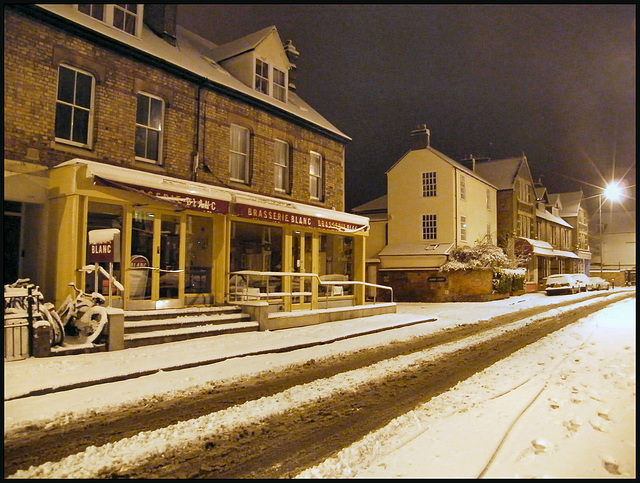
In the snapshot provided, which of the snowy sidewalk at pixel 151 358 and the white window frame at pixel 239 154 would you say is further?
the white window frame at pixel 239 154

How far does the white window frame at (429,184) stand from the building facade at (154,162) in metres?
12.1

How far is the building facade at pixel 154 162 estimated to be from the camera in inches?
357

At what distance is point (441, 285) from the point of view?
2459cm

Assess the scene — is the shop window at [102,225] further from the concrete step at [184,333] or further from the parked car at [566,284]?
the parked car at [566,284]

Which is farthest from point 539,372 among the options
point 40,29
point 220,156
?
point 220,156

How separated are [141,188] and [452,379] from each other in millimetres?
7046

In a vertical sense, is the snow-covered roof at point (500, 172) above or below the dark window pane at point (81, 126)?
above

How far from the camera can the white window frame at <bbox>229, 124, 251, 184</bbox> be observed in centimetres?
1373

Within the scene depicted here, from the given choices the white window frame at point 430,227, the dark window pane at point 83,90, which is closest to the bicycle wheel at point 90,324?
the dark window pane at point 83,90

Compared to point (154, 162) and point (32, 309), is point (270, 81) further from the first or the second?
point (32, 309)

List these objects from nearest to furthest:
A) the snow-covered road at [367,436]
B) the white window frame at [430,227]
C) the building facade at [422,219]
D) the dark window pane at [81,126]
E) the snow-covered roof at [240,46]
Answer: the snow-covered road at [367,436], the dark window pane at [81,126], the snow-covered roof at [240,46], the building facade at [422,219], the white window frame at [430,227]

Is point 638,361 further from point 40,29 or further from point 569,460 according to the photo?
point 40,29

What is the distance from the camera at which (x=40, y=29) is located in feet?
30.0

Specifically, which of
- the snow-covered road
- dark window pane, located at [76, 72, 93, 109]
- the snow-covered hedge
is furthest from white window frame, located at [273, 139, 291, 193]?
the snow-covered hedge
